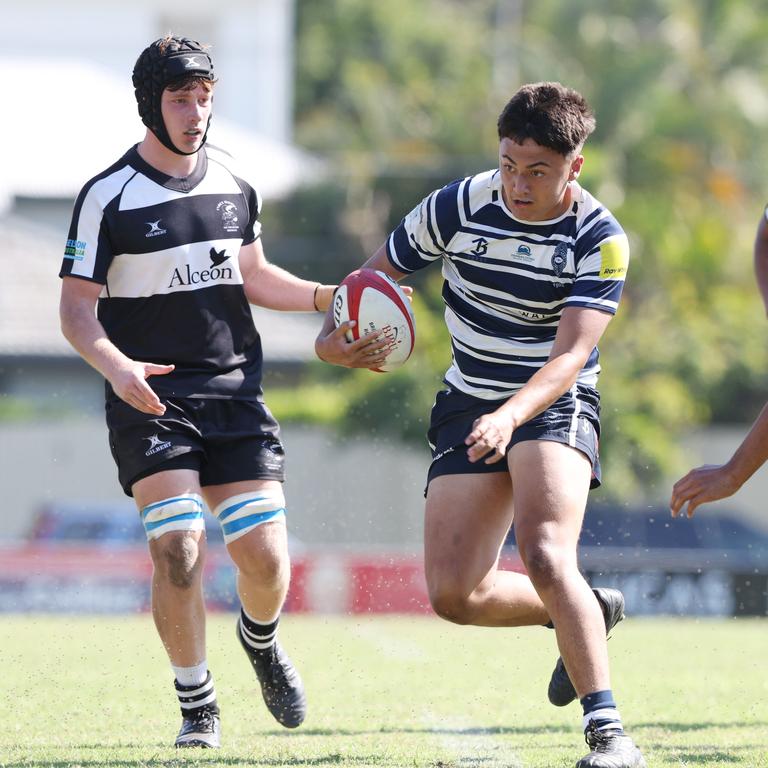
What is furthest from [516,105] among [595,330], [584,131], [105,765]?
[105,765]

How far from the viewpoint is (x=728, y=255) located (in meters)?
31.3

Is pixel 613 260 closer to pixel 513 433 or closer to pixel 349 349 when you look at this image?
pixel 513 433

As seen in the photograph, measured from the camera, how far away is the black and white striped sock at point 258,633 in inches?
252

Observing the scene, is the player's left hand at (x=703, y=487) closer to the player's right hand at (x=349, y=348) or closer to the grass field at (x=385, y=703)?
the grass field at (x=385, y=703)

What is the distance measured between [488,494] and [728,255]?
87.2 feet

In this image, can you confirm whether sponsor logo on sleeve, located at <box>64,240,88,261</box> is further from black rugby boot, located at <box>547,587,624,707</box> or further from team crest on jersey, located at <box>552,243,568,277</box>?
black rugby boot, located at <box>547,587,624,707</box>

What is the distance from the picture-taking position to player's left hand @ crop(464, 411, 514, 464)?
4.81m

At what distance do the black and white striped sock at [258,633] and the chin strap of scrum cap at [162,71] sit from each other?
1.96m

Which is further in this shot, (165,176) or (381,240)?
(381,240)

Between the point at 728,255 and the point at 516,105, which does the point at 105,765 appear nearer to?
the point at 516,105

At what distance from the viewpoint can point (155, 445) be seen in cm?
599

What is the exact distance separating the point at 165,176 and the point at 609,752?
286 centimetres

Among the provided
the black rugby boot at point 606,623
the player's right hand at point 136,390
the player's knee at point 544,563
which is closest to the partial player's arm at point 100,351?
the player's right hand at point 136,390

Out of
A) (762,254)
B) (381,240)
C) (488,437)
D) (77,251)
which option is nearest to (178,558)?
(77,251)
